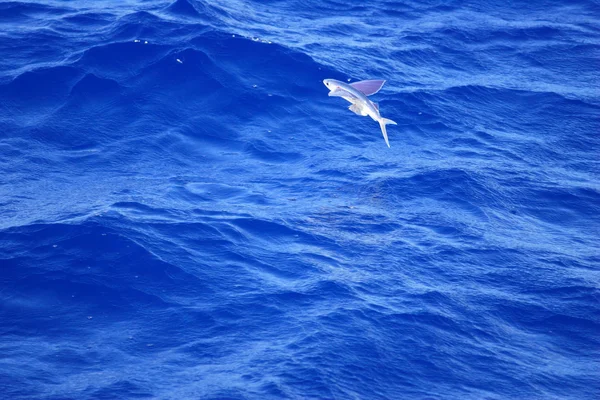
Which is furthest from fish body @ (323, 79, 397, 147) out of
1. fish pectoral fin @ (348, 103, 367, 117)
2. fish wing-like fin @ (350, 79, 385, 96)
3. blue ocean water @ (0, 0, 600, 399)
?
blue ocean water @ (0, 0, 600, 399)

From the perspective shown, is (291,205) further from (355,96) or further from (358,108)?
(355,96)

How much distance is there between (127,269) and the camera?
11.8 m

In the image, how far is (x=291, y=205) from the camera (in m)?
13.8

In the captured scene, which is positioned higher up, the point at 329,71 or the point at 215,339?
the point at 329,71

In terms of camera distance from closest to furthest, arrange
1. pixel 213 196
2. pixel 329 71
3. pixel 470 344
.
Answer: pixel 470 344 → pixel 213 196 → pixel 329 71

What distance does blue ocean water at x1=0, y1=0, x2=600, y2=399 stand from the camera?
33.8 feet

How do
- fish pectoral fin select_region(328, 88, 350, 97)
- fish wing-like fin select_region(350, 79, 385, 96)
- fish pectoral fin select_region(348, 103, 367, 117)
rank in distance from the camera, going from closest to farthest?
fish pectoral fin select_region(328, 88, 350, 97), fish pectoral fin select_region(348, 103, 367, 117), fish wing-like fin select_region(350, 79, 385, 96)

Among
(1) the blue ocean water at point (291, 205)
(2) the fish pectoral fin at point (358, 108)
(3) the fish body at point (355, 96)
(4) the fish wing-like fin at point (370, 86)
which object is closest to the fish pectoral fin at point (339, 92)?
(3) the fish body at point (355, 96)

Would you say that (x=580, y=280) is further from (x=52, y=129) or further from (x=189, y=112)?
(x=52, y=129)

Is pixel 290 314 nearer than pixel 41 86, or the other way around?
pixel 290 314

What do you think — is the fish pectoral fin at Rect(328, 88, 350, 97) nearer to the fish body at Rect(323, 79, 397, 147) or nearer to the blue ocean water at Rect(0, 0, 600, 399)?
the fish body at Rect(323, 79, 397, 147)

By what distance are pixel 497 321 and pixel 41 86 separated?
35.7 feet

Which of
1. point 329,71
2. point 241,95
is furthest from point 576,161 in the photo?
point 241,95

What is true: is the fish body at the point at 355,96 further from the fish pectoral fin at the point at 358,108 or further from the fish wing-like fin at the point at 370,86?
the fish wing-like fin at the point at 370,86
